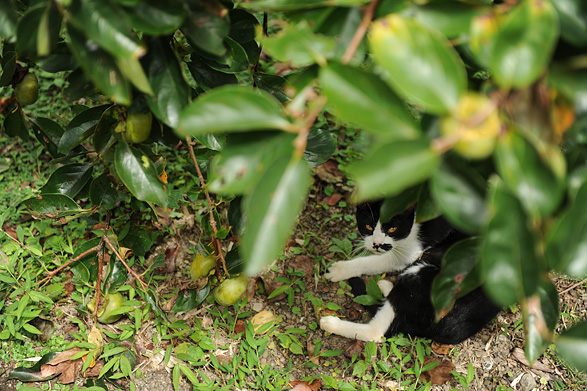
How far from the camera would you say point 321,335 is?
2094 millimetres

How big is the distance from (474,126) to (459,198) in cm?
11

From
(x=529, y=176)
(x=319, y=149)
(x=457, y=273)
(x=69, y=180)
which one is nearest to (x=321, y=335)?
(x=319, y=149)

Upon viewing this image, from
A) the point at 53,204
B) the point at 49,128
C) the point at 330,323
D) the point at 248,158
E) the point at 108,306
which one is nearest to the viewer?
the point at 248,158

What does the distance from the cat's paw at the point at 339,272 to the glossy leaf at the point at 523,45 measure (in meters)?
1.80

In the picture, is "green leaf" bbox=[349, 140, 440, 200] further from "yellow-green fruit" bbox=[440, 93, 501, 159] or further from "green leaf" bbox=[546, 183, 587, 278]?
"green leaf" bbox=[546, 183, 587, 278]

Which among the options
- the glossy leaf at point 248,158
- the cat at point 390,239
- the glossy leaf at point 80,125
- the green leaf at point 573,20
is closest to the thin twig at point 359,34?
the glossy leaf at point 248,158

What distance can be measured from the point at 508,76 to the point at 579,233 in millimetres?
210

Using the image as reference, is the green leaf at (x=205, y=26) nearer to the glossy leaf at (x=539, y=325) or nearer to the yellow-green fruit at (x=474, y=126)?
the yellow-green fruit at (x=474, y=126)

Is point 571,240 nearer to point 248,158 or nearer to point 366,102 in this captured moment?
point 366,102

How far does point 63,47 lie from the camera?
110 centimetres

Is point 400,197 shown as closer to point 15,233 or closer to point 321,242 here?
point 321,242

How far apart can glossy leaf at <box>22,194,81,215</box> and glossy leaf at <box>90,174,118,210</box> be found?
0.06 metres

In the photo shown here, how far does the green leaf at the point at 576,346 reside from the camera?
62 centimetres

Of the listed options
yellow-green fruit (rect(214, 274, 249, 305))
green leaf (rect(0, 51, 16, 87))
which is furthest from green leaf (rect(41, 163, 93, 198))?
yellow-green fruit (rect(214, 274, 249, 305))
